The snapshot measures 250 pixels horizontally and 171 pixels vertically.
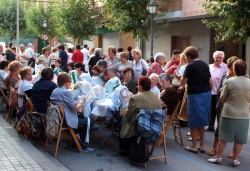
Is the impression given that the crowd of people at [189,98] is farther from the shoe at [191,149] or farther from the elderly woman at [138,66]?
the elderly woman at [138,66]

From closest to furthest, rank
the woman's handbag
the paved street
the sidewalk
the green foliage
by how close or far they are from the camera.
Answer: the sidewalk, the paved street, the woman's handbag, the green foliage

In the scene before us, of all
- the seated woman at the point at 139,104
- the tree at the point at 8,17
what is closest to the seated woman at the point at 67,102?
the seated woman at the point at 139,104

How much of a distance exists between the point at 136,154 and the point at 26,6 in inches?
1771

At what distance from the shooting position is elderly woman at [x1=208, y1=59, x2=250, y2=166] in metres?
6.30

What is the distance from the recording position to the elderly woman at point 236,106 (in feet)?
20.7

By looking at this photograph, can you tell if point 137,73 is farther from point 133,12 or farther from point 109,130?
point 133,12

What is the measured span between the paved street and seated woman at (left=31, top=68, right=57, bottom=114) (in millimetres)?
760

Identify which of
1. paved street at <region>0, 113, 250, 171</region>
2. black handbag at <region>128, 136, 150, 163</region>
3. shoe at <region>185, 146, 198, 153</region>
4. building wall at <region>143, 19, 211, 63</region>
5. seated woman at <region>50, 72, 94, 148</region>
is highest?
building wall at <region>143, 19, 211, 63</region>

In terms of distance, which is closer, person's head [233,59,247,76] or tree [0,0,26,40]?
person's head [233,59,247,76]

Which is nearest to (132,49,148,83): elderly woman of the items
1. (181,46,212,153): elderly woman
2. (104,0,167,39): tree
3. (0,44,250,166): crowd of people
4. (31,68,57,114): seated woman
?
(0,44,250,166): crowd of people

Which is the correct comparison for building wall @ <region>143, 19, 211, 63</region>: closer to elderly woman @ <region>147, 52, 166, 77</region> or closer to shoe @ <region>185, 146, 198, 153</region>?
elderly woman @ <region>147, 52, 166, 77</region>

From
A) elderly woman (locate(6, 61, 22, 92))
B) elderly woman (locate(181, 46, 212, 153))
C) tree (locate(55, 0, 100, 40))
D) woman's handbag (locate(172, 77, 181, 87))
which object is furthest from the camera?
tree (locate(55, 0, 100, 40))

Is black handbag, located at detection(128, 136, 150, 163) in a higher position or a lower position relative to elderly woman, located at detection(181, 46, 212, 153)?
lower

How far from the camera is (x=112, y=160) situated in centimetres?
683
